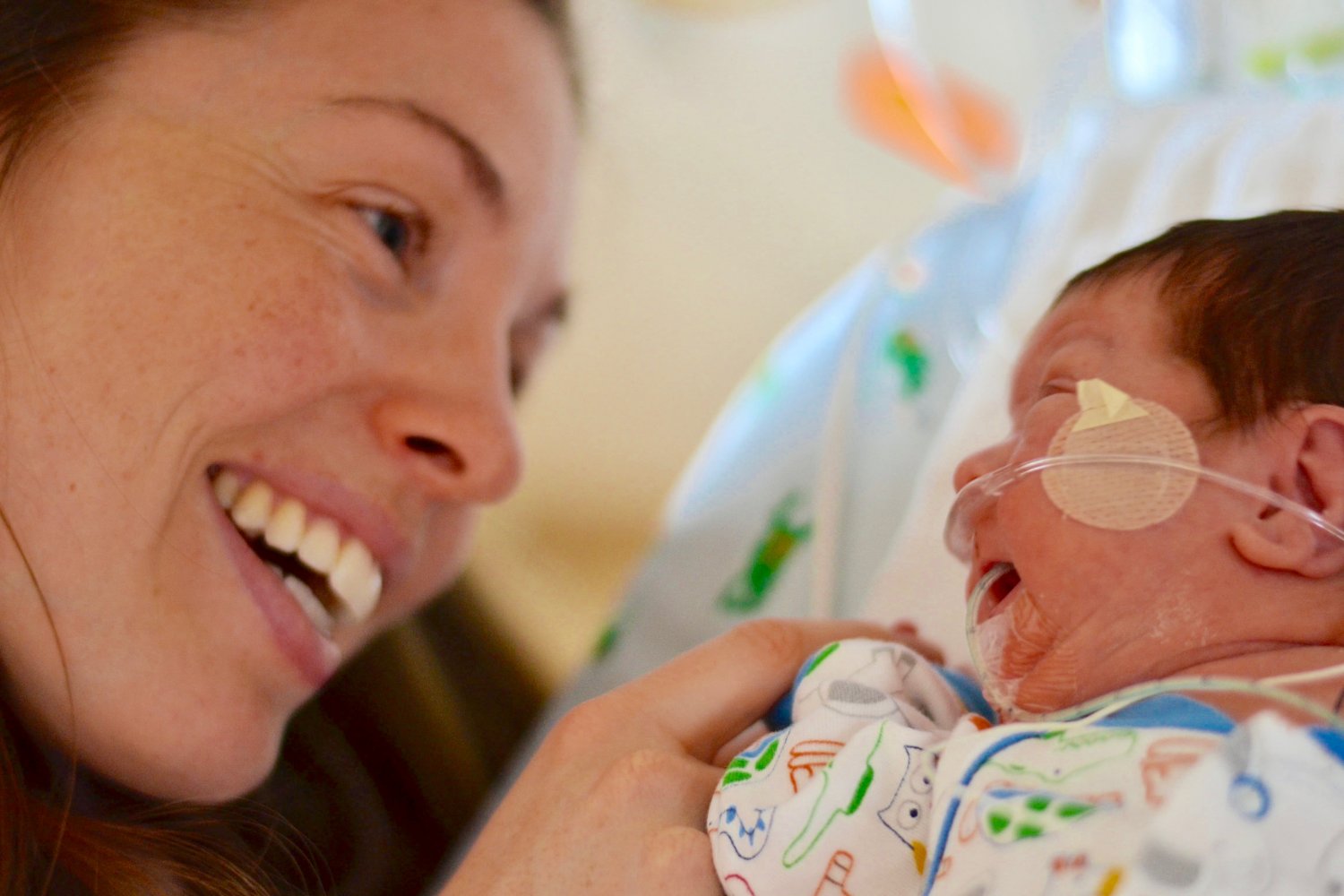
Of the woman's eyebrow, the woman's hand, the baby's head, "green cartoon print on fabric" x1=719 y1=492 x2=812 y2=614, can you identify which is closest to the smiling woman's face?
the woman's eyebrow

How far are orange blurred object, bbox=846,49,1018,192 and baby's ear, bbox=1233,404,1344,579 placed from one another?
1291 millimetres

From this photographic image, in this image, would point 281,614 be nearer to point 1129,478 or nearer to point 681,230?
point 1129,478

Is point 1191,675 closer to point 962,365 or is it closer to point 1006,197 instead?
point 962,365

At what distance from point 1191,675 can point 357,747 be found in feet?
2.87

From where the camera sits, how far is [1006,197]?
58.9 inches

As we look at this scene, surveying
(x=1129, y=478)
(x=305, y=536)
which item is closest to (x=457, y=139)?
(x=305, y=536)

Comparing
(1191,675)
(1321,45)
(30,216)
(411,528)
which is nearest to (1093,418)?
(1191,675)

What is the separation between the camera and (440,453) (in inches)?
40.0

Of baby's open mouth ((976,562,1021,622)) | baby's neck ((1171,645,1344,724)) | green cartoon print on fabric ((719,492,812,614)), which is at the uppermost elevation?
baby's open mouth ((976,562,1021,622))

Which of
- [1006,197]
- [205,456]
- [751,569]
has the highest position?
[205,456]

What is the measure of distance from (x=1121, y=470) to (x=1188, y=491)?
0.12 ft

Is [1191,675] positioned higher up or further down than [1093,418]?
further down

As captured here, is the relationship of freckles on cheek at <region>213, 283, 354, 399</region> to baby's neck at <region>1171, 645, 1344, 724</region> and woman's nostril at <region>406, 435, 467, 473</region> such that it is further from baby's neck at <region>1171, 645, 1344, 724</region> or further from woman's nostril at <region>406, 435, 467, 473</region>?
baby's neck at <region>1171, 645, 1344, 724</region>

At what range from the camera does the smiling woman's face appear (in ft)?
2.71
